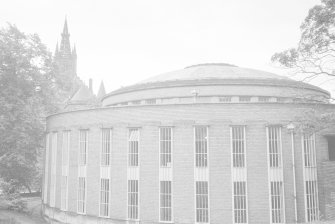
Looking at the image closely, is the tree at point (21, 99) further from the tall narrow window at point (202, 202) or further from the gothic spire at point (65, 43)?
the gothic spire at point (65, 43)

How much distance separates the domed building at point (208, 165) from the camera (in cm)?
2295

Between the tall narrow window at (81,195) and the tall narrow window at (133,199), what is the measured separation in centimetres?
462

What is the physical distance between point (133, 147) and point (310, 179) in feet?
41.6

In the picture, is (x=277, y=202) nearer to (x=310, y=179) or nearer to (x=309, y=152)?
(x=310, y=179)

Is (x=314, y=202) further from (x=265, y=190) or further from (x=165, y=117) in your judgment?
(x=165, y=117)

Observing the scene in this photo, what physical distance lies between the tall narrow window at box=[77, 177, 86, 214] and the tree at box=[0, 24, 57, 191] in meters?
8.30

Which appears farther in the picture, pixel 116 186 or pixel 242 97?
pixel 242 97

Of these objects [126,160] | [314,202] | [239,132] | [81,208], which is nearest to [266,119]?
[239,132]

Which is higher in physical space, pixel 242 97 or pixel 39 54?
pixel 39 54

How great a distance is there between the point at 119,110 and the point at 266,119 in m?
10.9

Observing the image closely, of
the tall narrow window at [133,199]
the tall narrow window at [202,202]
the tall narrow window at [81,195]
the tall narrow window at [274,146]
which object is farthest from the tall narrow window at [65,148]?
the tall narrow window at [274,146]

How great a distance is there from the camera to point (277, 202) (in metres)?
22.9

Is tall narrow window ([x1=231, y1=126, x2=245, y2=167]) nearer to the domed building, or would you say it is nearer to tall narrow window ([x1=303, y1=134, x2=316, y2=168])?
the domed building

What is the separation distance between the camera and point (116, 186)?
83.8ft
